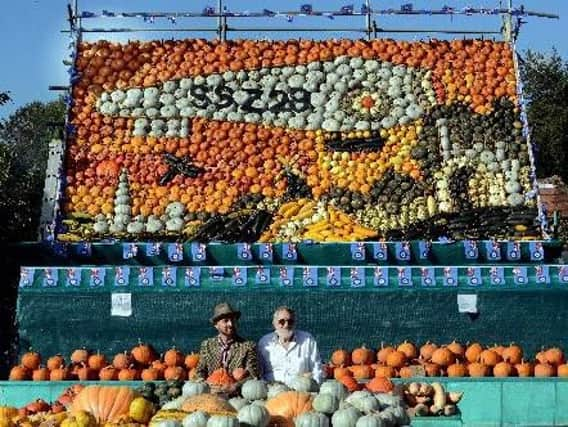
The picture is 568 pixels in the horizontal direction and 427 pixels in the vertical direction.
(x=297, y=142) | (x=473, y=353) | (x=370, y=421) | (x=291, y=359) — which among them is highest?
(x=297, y=142)

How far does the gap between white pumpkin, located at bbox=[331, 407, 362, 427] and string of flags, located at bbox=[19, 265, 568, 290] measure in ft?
24.5

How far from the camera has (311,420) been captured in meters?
7.70

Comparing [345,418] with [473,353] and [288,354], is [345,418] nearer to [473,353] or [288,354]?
[288,354]

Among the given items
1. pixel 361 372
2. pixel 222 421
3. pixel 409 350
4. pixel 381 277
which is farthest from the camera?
pixel 381 277

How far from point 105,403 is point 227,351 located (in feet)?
6.42

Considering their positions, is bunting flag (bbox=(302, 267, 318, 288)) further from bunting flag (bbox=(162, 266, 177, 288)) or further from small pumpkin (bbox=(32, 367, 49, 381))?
small pumpkin (bbox=(32, 367, 49, 381))

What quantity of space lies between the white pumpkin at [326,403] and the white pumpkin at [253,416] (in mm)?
457

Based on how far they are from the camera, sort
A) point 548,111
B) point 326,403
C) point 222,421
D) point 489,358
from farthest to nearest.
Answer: point 548,111
point 489,358
point 326,403
point 222,421

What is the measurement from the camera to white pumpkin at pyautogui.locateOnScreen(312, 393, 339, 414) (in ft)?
26.5

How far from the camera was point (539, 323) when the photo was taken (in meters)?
15.4

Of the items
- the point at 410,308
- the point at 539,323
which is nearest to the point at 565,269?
the point at 539,323

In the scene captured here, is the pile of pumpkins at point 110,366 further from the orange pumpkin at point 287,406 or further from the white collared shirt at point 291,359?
the orange pumpkin at point 287,406

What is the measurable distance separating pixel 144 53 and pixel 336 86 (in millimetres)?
3803

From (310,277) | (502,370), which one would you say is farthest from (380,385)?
(310,277)
